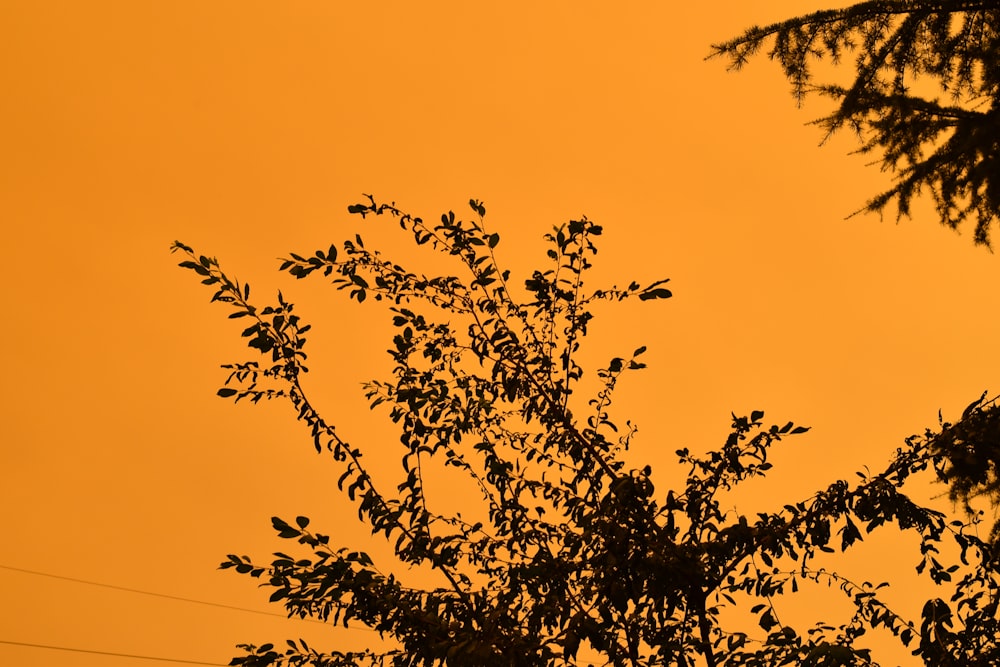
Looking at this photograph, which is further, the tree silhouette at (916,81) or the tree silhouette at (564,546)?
the tree silhouette at (916,81)

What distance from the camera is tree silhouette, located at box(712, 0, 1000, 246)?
3.09 metres

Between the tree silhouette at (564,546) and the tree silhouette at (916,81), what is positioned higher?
the tree silhouette at (916,81)

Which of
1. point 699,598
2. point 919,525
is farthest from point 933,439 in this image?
point 699,598

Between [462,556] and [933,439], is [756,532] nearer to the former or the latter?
[933,439]

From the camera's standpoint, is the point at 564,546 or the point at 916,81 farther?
the point at 916,81

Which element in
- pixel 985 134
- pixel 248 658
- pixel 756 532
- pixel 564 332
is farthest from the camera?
pixel 985 134

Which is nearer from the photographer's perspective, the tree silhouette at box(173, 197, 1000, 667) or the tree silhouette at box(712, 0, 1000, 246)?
the tree silhouette at box(173, 197, 1000, 667)

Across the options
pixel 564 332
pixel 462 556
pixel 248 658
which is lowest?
pixel 248 658

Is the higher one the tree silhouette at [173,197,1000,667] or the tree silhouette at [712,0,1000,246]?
the tree silhouette at [712,0,1000,246]

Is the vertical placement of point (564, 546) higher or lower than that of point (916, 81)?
lower

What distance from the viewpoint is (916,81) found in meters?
3.31

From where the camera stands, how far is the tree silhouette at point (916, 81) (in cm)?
309

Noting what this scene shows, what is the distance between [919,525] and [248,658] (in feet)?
4.47

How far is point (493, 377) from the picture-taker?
2.04 m
